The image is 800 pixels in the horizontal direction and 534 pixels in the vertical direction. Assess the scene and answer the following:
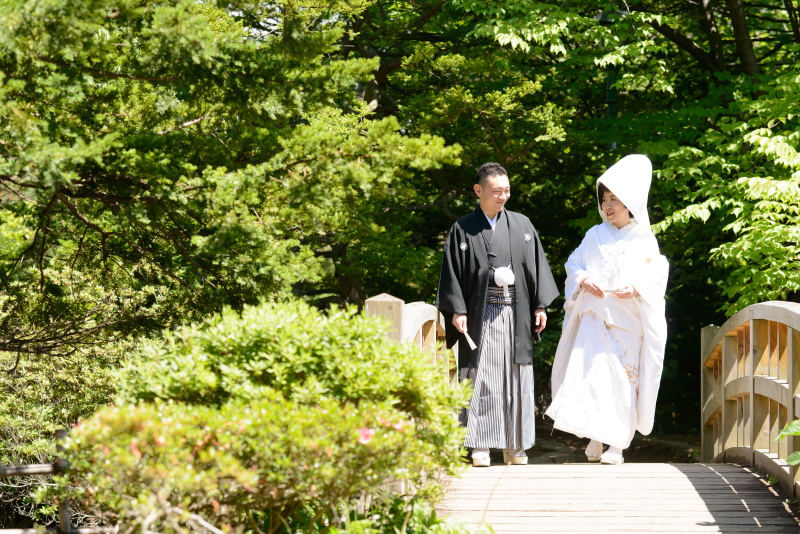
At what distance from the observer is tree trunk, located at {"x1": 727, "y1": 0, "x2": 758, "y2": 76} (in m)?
8.23

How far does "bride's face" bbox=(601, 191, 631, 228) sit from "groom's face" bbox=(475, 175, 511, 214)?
2.24 feet

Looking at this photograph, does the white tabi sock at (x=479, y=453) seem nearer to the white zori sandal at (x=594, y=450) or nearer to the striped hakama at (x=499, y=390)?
the striped hakama at (x=499, y=390)

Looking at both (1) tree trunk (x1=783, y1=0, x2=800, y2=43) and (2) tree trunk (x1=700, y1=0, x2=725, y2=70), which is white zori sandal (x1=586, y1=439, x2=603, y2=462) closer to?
(2) tree trunk (x1=700, y1=0, x2=725, y2=70)

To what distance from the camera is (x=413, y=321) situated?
3.77 meters

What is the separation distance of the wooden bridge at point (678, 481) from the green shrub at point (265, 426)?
1.50 ft

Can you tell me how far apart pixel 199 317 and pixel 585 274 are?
249 centimetres

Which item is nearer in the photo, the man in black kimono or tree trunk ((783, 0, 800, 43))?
the man in black kimono

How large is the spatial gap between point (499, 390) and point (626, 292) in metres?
1.03

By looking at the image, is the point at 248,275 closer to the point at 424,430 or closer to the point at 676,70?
the point at 424,430

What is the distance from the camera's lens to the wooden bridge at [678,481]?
11.4 feet

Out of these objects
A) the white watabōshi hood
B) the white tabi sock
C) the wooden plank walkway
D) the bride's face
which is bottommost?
the white tabi sock

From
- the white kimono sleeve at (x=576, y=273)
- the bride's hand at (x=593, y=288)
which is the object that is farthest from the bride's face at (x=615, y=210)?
the bride's hand at (x=593, y=288)

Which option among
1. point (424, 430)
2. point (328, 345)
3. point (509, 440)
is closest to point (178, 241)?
point (328, 345)

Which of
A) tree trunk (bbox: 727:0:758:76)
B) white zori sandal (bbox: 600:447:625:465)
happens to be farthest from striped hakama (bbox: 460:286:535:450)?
tree trunk (bbox: 727:0:758:76)
